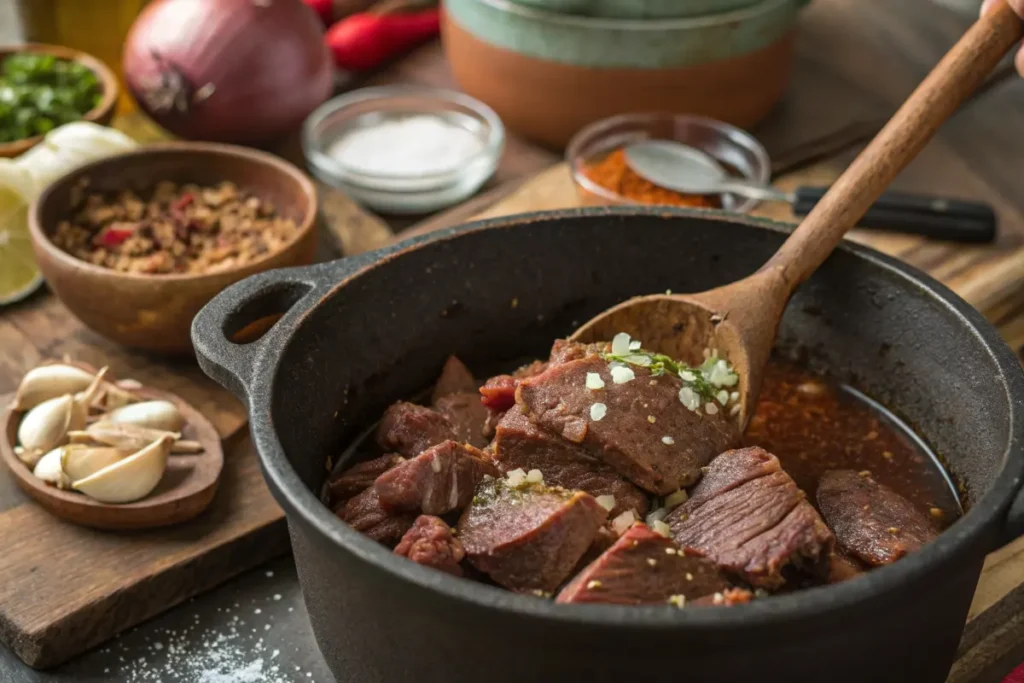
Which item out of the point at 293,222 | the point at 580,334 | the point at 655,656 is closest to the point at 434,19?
the point at 293,222

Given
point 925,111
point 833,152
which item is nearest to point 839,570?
point 925,111

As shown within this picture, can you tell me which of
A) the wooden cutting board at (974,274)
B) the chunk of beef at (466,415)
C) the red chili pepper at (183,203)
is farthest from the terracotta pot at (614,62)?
the chunk of beef at (466,415)

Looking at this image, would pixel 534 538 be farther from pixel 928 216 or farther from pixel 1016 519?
pixel 928 216

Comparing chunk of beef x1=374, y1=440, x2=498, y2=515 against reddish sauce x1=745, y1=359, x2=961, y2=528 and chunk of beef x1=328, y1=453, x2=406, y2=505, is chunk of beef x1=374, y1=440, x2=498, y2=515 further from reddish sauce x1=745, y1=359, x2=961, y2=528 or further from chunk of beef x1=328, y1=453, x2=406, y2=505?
reddish sauce x1=745, y1=359, x2=961, y2=528

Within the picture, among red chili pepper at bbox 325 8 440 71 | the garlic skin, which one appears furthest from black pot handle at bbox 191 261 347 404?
red chili pepper at bbox 325 8 440 71

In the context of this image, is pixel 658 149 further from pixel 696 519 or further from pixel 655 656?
pixel 655 656

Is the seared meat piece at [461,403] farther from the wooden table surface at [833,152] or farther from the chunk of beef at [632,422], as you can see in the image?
the wooden table surface at [833,152]

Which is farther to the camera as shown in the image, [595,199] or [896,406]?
[595,199]
